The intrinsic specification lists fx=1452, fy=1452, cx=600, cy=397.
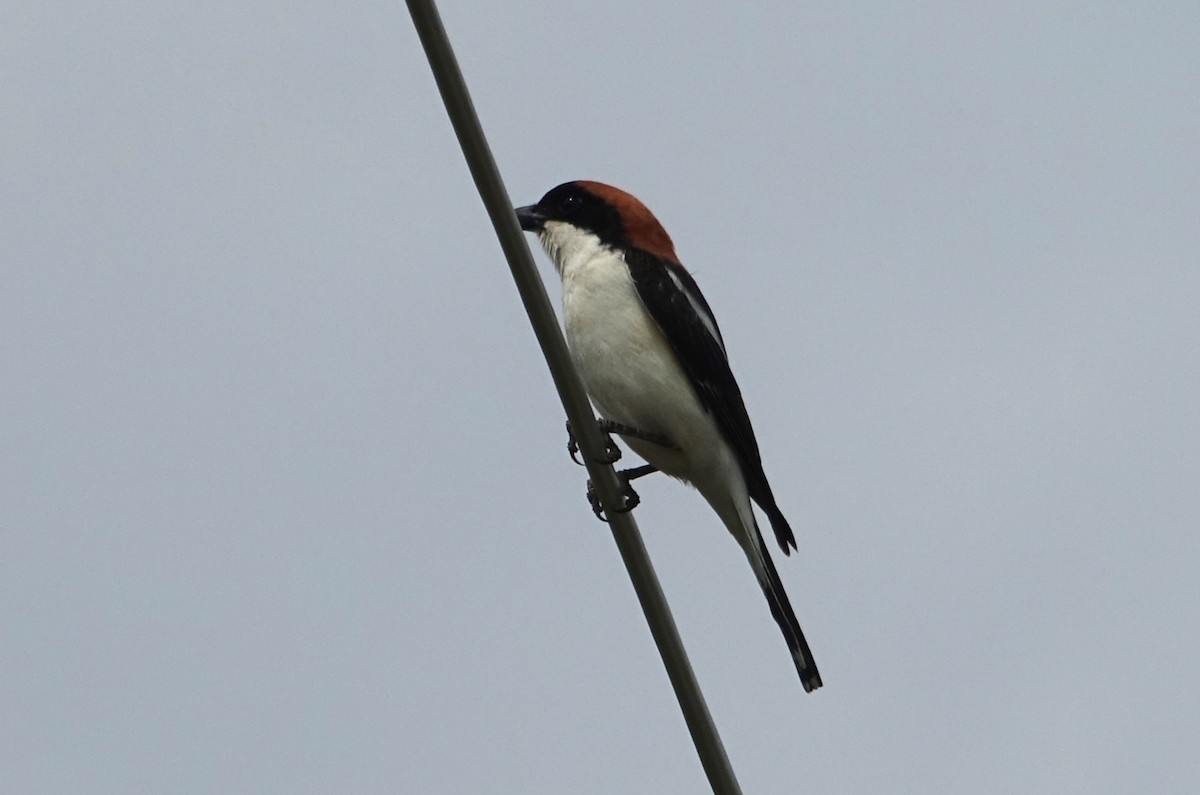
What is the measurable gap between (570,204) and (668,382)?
1237 millimetres

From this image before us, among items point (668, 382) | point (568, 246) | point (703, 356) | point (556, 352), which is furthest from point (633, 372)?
point (556, 352)

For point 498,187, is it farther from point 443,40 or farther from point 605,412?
point 605,412

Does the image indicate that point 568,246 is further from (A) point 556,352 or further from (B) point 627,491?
(A) point 556,352

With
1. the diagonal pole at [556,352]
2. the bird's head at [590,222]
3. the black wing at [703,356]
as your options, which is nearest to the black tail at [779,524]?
the black wing at [703,356]

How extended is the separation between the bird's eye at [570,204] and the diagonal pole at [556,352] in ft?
9.02

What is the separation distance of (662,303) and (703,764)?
105 inches

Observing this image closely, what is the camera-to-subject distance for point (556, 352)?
3.81m

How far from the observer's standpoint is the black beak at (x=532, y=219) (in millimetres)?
6852

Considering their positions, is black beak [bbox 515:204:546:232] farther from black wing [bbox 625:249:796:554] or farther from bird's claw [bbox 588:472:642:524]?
bird's claw [bbox 588:472:642:524]

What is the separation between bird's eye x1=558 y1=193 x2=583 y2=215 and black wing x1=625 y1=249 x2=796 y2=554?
520 millimetres

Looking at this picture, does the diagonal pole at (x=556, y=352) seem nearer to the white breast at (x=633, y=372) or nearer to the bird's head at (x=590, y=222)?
the white breast at (x=633, y=372)

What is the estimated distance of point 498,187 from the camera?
3.67 m

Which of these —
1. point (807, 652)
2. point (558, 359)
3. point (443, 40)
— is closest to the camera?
point (443, 40)

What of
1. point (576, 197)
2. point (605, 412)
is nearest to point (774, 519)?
point (605, 412)
